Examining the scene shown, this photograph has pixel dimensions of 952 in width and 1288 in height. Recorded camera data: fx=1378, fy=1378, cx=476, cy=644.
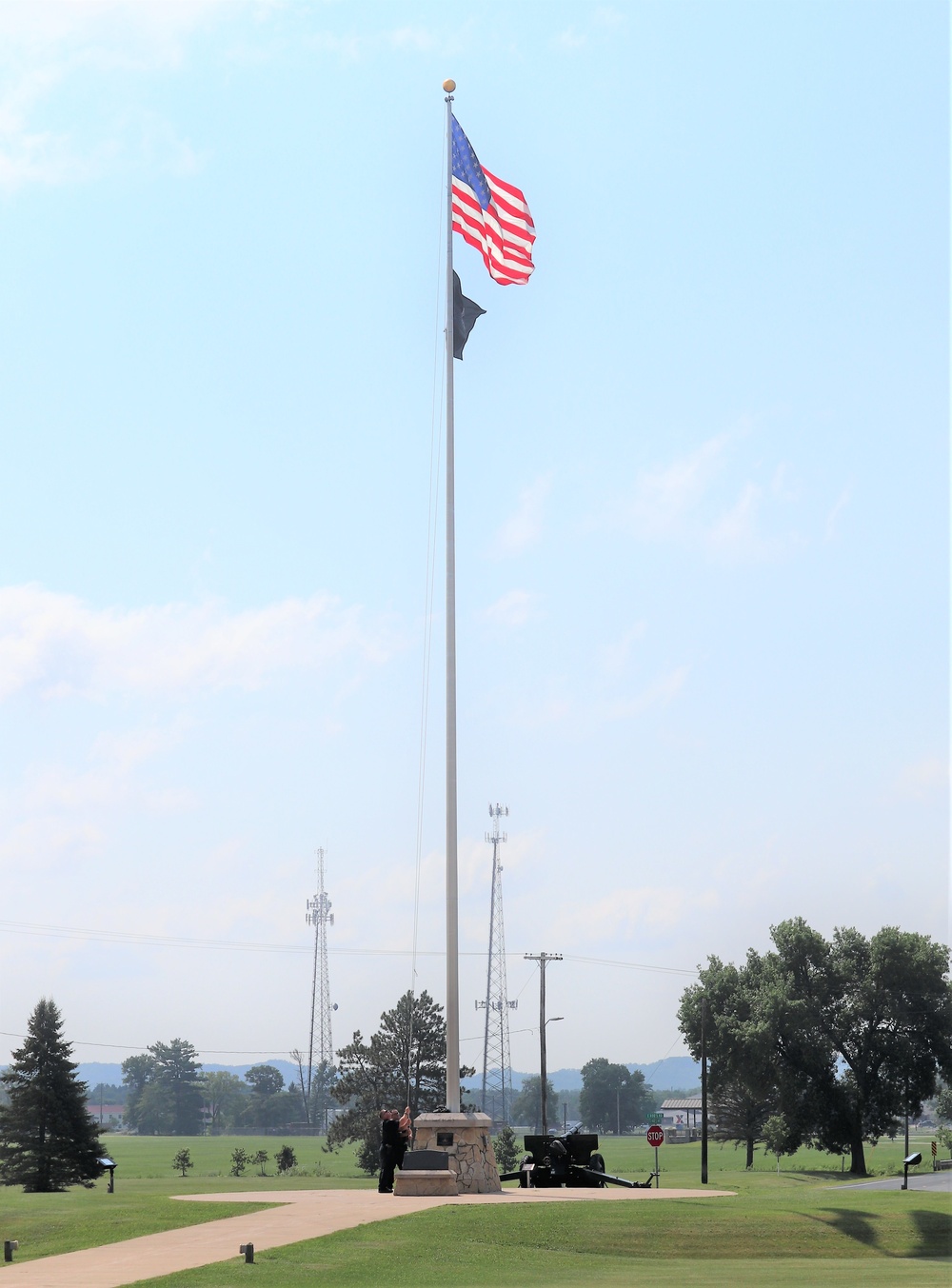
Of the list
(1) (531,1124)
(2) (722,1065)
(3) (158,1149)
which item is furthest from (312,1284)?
(1) (531,1124)

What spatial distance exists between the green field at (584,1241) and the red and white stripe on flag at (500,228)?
1707cm

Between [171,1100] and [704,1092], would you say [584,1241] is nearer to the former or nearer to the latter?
[704,1092]

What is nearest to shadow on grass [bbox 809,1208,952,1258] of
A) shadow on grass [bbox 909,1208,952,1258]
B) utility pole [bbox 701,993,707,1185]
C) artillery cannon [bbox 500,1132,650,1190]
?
shadow on grass [bbox 909,1208,952,1258]

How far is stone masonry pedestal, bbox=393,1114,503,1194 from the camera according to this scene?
76.5 feet

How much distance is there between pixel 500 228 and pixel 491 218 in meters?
0.31

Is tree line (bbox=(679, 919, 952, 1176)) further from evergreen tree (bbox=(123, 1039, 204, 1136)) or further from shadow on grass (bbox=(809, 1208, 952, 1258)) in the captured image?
evergreen tree (bbox=(123, 1039, 204, 1136))

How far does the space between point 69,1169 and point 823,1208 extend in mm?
33093

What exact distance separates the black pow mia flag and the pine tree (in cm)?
3261

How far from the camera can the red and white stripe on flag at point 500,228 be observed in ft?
88.9

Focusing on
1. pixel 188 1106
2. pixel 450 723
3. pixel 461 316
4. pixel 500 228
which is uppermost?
pixel 500 228

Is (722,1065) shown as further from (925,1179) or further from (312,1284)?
(312,1284)

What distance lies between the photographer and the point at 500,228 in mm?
27375

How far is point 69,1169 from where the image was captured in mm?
47656

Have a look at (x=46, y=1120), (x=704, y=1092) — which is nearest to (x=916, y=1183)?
(x=704, y=1092)
